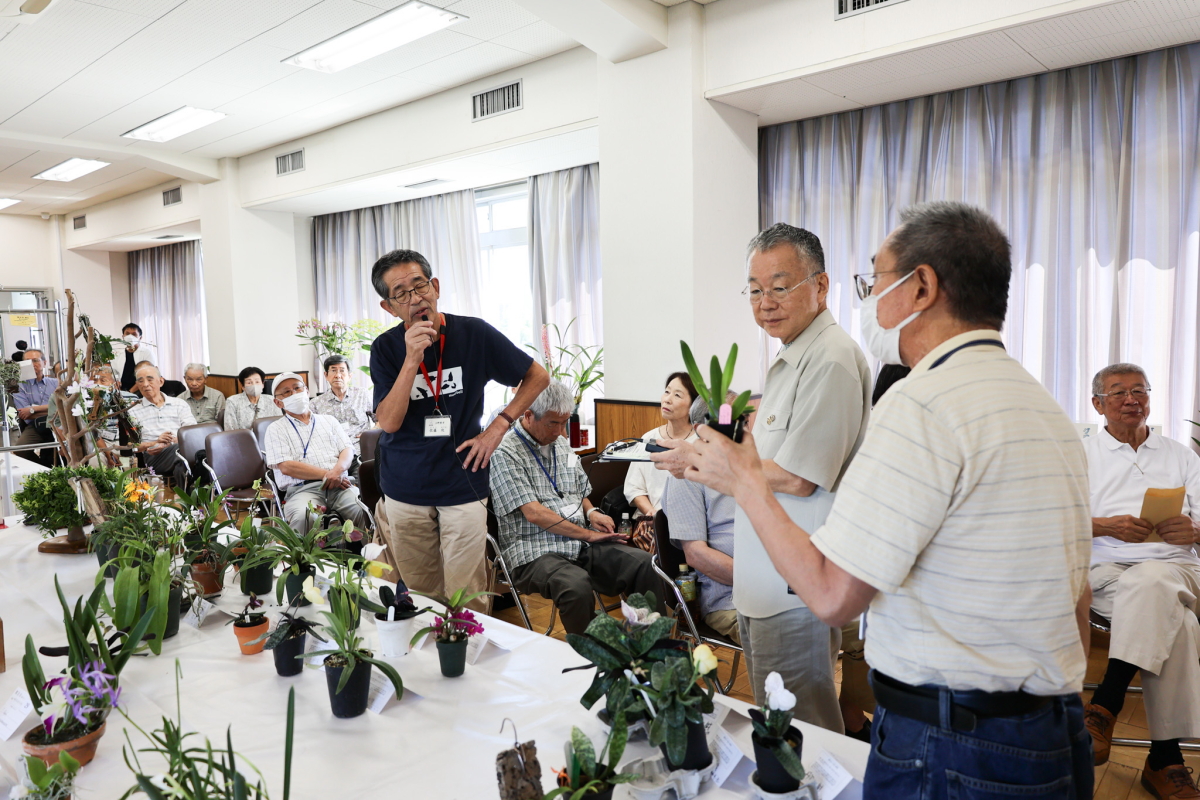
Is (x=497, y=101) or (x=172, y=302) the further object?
(x=172, y=302)

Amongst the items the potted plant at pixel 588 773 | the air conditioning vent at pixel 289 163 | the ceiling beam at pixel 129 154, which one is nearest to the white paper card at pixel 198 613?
the potted plant at pixel 588 773

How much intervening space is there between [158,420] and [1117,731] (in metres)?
6.54

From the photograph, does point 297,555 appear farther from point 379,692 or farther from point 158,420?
point 158,420

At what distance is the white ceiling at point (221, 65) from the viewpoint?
446 centimetres

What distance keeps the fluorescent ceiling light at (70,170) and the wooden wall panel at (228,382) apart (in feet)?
8.03

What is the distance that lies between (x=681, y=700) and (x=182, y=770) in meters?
0.73

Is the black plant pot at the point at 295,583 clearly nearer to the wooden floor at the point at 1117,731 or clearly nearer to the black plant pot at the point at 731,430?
the wooden floor at the point at 1117,731

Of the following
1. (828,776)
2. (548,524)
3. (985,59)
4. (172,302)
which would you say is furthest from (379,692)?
(172,302)

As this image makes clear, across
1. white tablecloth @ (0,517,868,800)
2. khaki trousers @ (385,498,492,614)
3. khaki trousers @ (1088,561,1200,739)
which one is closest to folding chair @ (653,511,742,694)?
khaki trousers @ (385,498,492,614)

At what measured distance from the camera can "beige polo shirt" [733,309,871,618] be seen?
5.32 ft

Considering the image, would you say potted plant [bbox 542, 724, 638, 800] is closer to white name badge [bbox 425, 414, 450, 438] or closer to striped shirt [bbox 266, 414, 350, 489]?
white name badge [bbox 425, 414, 450, 438]

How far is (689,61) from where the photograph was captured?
4211 mm

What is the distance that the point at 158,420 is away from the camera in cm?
627

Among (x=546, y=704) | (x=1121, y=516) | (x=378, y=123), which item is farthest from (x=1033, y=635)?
(x=378, y=123)
